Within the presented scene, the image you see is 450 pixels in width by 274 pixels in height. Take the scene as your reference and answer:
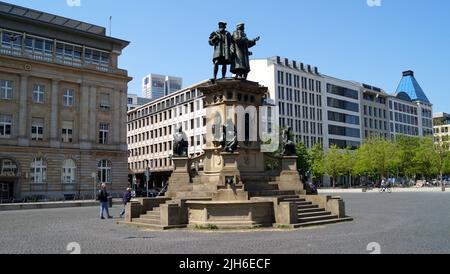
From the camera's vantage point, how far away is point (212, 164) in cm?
2225

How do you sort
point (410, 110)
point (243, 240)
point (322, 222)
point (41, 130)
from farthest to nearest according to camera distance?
point (410, 110)
point (41, 130)
point (322, 222)
point (243, 240)

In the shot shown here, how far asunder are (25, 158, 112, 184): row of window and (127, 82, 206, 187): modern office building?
72.4 feet

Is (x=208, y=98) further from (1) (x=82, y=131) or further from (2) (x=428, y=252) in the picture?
(1) (x=82, y=131)

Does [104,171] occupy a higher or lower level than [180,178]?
higher

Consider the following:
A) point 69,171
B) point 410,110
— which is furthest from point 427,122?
point 69,171

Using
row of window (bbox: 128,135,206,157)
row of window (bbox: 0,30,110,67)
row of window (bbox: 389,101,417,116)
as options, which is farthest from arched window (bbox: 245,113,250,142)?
row of window (bbox: 389,101,417,116)

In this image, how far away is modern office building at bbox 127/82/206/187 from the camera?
88812 millimetres

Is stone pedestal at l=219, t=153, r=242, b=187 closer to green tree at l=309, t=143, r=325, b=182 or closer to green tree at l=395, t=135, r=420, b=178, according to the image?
green tree at l=309, t=143, r=325, b=182

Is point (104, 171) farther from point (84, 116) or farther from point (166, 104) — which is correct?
point (166, 104)

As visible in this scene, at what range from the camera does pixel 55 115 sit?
5812 centimetres

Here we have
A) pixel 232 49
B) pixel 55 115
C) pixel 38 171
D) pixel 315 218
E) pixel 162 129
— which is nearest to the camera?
pixel 315 218

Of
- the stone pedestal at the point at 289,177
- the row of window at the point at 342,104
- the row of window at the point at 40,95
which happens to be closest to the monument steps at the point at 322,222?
the stone pedestal at the point at 289,177

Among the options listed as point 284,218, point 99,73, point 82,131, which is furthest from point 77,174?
point 284,218

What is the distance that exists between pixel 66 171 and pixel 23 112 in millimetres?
8727
